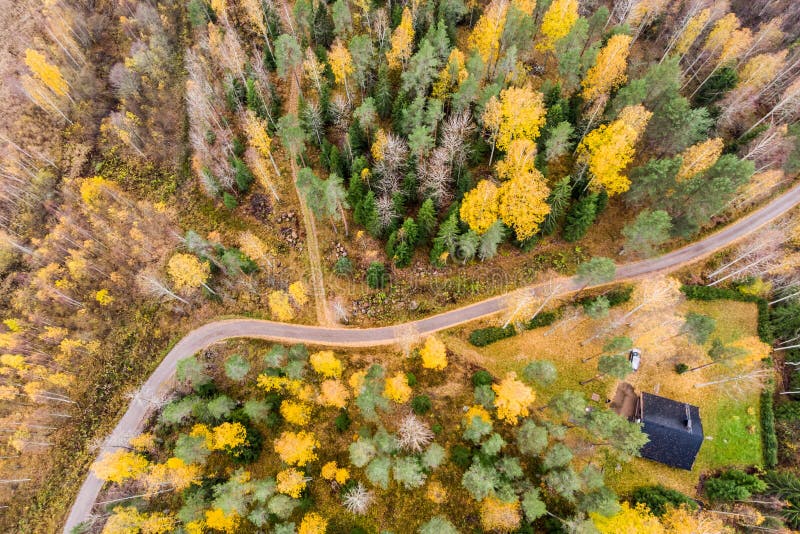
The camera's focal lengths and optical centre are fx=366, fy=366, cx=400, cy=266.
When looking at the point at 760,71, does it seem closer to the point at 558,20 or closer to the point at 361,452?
the point at 558,20

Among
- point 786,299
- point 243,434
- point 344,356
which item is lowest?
point 243,434

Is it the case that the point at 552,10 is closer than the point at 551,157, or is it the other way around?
the point at 551,157

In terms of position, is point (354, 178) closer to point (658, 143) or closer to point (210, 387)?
point (210, 387)

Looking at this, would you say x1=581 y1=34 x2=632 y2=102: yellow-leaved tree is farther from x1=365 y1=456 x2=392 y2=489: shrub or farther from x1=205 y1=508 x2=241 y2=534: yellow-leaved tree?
x1=205 y1=508 x2=241 y2=534: yellow-leaved tree

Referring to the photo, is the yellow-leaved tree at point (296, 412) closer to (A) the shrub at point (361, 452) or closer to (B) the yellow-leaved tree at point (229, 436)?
(B) the yellow-leaved tree at point (229, 436)

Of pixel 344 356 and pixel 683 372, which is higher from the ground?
pixel 344 356

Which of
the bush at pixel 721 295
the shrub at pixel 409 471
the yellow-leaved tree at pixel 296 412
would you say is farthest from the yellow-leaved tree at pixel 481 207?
the yellow-leaved tree at pixel 296 412

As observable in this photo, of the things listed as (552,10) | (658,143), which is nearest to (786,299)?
(658,143)
